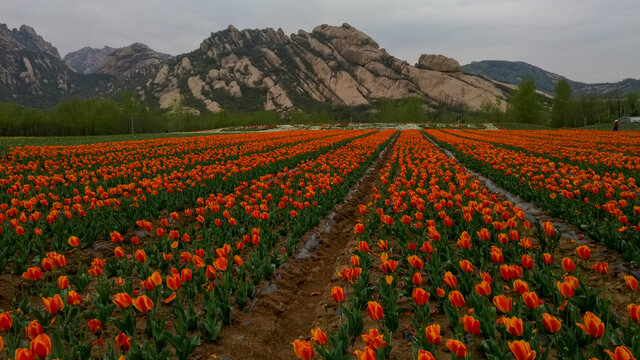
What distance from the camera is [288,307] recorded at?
14.8 ft

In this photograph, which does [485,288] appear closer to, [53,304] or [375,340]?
[375,340]

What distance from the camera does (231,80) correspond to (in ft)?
611

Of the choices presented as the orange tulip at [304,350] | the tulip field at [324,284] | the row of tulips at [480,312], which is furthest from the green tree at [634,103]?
the orange tulip at [304,350]

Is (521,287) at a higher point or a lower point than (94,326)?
higher

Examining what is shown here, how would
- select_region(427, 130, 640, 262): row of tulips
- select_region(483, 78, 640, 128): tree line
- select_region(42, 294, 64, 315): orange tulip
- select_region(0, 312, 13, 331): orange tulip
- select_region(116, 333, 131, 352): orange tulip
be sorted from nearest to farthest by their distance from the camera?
1. select_region(0, 312, 13, 331): orange tulip
2. select_region(116, 333, 131, 352): orange tulip
3. select_region(42, 294, 64, 315): orange tulip
4. select_region(427, 130, 640, 262): row of tulips
5. select_region(483, 78, 640, 128): tree line

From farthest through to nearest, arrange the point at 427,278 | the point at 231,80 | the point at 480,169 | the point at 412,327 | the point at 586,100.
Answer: the point at 231,80
the point at 586,100
the point at 480,169
the point at 427,278
the point at 412,327

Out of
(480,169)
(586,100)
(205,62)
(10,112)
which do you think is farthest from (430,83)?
(480,169)

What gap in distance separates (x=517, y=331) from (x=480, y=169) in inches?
453

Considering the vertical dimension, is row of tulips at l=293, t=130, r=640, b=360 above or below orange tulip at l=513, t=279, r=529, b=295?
below

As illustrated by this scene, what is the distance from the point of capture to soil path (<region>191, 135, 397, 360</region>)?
3549mm

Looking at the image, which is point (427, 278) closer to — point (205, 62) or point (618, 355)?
point (618, 355)

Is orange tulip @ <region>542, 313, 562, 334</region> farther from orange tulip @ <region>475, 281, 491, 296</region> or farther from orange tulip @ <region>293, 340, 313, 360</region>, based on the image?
orange tulip @ <region>293, 340, 313, 360</region>

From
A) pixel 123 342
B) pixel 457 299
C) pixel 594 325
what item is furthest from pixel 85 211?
pixel 594 325

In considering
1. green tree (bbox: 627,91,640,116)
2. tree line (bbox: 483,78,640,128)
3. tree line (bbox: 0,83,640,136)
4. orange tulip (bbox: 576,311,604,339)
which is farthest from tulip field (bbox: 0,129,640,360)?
green tree (bbox: 627,91,640,116)
